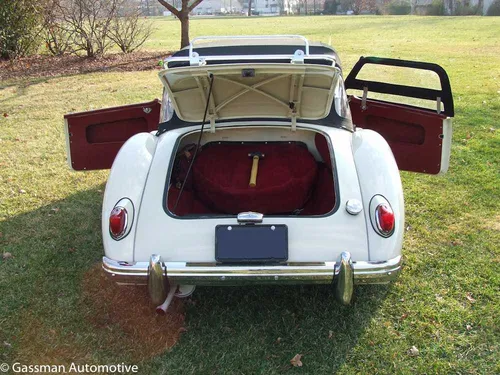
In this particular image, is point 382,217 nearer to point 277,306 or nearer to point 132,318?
point 277,306

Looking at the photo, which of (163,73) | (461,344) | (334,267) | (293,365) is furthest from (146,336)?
(461,344)

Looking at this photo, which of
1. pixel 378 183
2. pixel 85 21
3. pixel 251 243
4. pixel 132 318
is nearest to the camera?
pixel 251 243

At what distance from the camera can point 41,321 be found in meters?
3.16

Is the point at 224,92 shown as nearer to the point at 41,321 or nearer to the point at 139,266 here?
the point at 139,266

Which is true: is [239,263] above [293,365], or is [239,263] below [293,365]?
above

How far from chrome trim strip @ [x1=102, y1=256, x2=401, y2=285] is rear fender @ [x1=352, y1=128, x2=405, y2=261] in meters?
0.09

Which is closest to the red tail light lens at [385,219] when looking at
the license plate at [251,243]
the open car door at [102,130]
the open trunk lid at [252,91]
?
the license plate at [251,243]

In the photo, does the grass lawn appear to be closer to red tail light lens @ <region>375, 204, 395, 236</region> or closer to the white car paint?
the white car paint

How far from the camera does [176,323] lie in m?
3.12

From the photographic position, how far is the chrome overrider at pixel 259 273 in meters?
2.68

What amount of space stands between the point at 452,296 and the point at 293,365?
135cm

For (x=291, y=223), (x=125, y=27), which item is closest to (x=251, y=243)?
(x=291, y=223)

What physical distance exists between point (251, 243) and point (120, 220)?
0.82 m

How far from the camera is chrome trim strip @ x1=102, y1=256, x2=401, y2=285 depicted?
2.70 m
